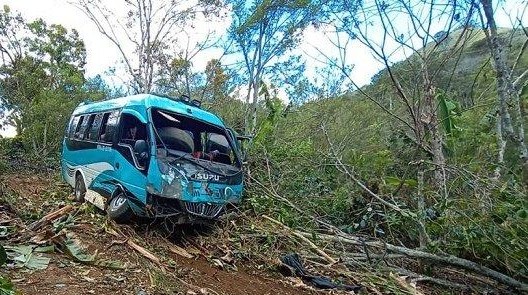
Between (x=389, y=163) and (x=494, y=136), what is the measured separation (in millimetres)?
2365

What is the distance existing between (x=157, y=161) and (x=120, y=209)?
41.9 inches

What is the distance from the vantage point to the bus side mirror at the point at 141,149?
714 cm

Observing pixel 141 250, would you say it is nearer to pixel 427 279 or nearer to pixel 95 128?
pixel 95 128

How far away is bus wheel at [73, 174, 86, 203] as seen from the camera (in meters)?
9.32

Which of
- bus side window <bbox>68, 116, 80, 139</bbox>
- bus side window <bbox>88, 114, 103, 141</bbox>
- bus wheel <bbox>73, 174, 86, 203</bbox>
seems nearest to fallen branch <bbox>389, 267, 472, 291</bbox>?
bus side window <bbox>88, 114, 103, 141</bbox>

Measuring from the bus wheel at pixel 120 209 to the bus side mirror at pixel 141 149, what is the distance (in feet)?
2.44

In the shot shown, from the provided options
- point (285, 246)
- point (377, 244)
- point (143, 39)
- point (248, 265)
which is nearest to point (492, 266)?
point (377, 244)

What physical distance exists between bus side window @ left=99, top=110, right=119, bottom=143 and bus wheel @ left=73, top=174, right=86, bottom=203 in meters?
1.31

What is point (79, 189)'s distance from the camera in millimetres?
9516

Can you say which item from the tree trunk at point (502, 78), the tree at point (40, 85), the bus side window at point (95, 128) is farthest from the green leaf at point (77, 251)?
the tree at point (40, 85)

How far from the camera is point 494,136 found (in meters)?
10.1

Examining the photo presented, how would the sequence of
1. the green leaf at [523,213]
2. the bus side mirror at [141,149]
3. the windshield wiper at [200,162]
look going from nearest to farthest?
the green leaf at [523,213] → the bus side mirror at [141,149] → the windshield wiper at [200,162]

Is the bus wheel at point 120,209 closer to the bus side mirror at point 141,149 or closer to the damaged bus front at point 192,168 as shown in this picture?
the damaged bus front at point 192,168

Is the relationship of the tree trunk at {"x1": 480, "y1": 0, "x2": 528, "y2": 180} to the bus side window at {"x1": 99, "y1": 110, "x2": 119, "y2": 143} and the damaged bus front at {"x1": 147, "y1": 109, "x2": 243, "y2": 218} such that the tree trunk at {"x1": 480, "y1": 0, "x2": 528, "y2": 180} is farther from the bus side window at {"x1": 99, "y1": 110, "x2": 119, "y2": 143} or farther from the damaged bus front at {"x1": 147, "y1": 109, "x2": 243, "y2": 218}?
the bus side window at {"x1": 99, "y1": 110, "x2": 119, "y2": 143}
